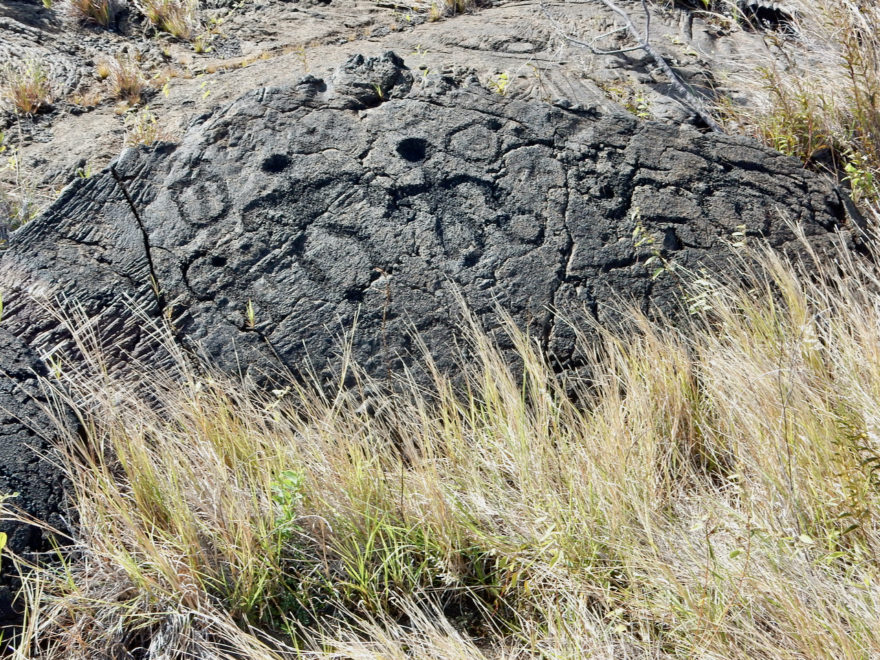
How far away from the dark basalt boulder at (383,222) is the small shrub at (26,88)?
1.89 metres

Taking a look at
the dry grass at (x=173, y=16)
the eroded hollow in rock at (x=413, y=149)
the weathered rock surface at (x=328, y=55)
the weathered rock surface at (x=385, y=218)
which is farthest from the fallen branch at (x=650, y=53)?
the dry grass at (x=173, y=16)

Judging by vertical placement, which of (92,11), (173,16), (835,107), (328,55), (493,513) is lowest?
(493,513)

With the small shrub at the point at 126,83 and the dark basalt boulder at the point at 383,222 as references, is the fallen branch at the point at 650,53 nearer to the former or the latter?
the dark basalt boulder at the point at 383,222

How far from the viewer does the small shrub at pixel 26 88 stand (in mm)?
4320

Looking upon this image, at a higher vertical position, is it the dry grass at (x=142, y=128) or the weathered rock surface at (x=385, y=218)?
the dry grass at (x=142, y=128)

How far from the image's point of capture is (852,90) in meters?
3.81

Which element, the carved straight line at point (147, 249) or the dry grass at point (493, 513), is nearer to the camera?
the dry grass at point (493, 513)

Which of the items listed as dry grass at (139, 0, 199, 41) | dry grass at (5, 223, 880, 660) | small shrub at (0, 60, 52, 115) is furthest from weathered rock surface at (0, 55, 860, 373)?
dry grass at (139, 0, 199, 41)

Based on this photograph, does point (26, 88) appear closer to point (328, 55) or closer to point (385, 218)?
point (328, 55)

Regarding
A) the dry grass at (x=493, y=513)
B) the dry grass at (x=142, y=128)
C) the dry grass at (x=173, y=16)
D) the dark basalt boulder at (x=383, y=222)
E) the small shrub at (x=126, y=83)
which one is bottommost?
the dry grass at (x=493, y=513)

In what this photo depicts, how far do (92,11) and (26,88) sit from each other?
A: 131cm

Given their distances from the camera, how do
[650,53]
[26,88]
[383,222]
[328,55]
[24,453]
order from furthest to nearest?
[328,55]
[650,53]
[26,88]
[383,222]
[24,453]

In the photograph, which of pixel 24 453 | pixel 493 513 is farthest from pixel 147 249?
pixel 493 513

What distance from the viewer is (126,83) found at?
14.9 ft
